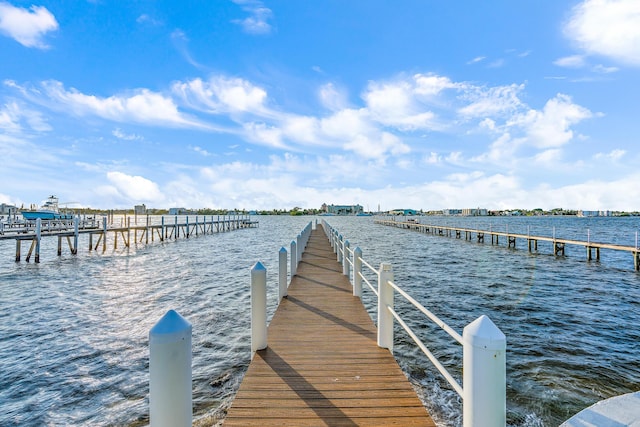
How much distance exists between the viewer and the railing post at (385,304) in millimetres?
4547

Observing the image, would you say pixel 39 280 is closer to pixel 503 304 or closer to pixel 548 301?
pixel 503 304

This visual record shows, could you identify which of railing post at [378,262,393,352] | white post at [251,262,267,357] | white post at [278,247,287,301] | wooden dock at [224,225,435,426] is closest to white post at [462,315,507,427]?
wooden dock at [224,225,435,426]

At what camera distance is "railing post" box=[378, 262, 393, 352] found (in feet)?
14.9

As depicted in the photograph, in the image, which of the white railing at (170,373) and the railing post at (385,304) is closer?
the white railing at (170,373)

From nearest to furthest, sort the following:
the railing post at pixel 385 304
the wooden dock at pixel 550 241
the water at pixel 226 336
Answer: the railing post at pixel 385 304
the water at pixel 226 336
the wooden dock at pixel 550 241

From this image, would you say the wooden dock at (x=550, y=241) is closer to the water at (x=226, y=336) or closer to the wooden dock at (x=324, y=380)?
the water at (x=226, y=336)

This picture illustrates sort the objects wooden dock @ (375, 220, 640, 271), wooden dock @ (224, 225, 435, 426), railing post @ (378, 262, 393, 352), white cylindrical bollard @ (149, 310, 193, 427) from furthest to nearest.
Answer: wooden dock @ (375, 220, 640, 271) → railing post @ (378, 262, 393, 352) → wooden dock @ (224, 225, 435, 426) → white cylindrical bollard @ (149, 310, 193, 427)

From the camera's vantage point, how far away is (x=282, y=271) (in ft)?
24.2

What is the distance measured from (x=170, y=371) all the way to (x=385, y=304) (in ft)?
10.4

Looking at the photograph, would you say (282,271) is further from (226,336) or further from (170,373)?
(170,373)

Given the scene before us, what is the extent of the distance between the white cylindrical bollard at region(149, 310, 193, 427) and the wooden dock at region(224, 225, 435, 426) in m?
1.21

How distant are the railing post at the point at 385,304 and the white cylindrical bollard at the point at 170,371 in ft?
10.0

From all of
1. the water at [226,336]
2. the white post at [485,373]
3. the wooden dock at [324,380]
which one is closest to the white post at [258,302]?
the wooden dock at [324,380]

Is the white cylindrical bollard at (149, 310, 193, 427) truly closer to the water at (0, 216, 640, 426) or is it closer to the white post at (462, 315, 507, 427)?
the white post at (462, 315, 507, 427)
